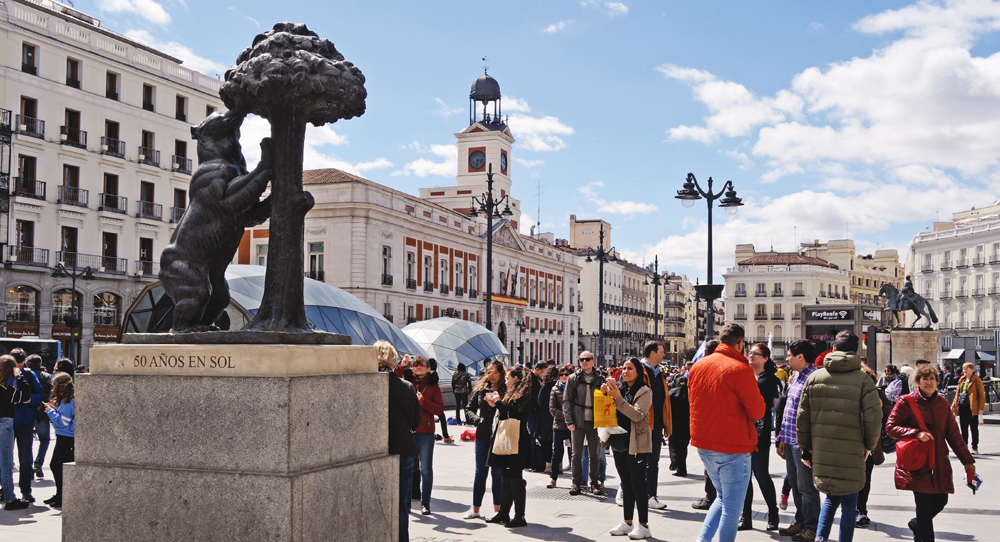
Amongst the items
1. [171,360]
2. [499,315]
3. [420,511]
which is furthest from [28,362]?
[499,315]

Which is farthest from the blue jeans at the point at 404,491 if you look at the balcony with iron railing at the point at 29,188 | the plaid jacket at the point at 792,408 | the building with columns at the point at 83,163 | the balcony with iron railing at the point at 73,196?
the balcony with iron railing at the point at 73,196

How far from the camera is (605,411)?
8438 millimetres

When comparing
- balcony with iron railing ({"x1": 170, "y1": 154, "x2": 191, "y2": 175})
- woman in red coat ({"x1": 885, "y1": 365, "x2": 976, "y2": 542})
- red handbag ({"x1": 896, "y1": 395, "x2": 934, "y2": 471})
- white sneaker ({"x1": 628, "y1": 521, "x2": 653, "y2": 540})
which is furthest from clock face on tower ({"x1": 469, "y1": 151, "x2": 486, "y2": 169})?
red handbag ({"x1": 896, "y1": 395, "x2": 934, "y2": 471})

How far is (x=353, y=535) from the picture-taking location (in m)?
5.21

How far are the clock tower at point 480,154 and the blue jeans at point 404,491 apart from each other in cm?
6592

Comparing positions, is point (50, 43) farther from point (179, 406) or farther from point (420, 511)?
point (179, 406)

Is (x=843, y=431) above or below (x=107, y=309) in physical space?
below

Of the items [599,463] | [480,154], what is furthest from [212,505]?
[480,154]

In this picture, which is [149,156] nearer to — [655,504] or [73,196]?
[73,196]

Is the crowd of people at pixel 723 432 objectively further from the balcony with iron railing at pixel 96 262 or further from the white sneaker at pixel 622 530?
the balcony with iron railing at pixel 96 262

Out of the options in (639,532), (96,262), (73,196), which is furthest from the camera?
(96,262)

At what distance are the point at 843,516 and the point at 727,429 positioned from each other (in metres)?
1.02

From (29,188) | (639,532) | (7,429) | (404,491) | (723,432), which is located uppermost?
(29,188)

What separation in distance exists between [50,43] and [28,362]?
3294cm
